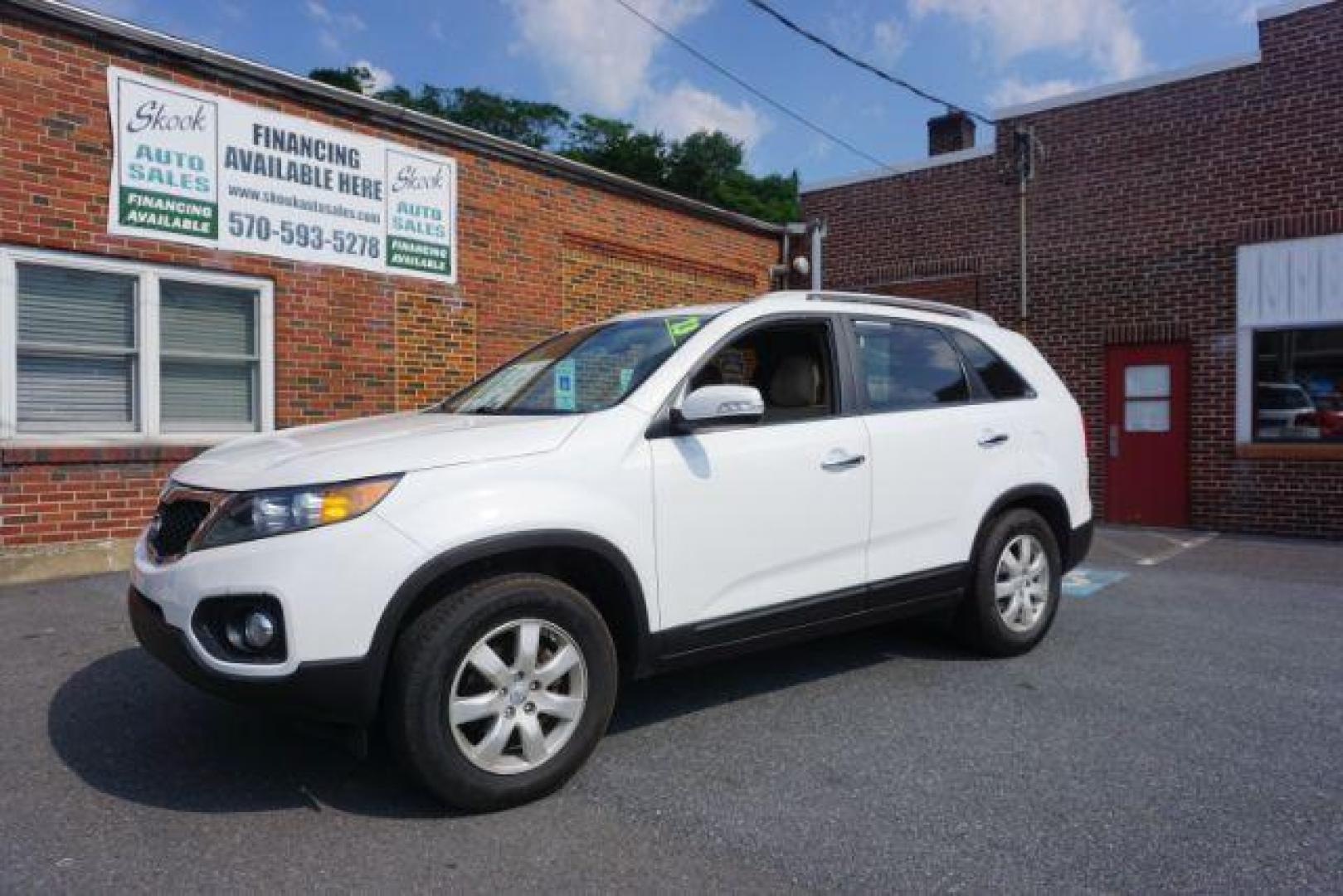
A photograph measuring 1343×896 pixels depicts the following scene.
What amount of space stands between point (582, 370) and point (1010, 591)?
8.02ft

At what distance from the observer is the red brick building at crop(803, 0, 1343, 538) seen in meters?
9.62

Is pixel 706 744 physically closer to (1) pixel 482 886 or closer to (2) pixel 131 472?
(1) pixel 482 886

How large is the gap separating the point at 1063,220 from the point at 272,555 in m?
10.8

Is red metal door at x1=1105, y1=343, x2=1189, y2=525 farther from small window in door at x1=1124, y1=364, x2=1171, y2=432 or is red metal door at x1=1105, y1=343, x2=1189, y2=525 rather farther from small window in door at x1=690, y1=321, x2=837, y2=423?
small window in door at x1=690, y1=321, x2=837, y2=423

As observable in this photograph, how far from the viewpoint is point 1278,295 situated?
9805 mm

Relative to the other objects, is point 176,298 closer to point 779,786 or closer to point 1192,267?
point 779,786

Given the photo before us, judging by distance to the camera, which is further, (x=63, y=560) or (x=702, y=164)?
(x=702, y=164)

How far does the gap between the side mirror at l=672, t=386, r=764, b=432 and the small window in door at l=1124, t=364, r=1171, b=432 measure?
29.4 feet

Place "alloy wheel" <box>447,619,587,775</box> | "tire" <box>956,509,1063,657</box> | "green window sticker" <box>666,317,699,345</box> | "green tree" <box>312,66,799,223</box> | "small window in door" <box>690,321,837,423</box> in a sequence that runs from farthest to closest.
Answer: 1. "green tree" <box>312,66,799,223</box>
2. "tire" <box>956,509,1063,657</box>
3. "small window in door" <box>690,321,837,423</box>
4. "green window sticker" <box>666,317,699,345</box>
5. "alloy wheel" <box>447,619,587,775</box>

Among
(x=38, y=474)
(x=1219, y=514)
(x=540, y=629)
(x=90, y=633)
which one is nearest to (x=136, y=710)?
(x=90, y=633)

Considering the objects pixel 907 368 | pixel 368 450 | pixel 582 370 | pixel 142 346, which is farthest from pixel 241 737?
pixel 142 346

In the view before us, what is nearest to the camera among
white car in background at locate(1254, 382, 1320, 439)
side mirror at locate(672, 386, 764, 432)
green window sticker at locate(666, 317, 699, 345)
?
side mirror at locate(672, 386, 764, 432)

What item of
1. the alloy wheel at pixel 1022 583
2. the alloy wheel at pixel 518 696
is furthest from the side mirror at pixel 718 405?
the alloy wheel at pixel 1022 583

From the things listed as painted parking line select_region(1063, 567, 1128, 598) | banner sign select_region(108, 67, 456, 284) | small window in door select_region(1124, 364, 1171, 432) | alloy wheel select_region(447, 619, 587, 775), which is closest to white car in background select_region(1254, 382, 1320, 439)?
small window in door select_region(1124, 364, 1171, 432)
